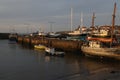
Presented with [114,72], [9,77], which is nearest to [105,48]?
[114,72]

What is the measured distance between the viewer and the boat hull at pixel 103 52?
1882 inches

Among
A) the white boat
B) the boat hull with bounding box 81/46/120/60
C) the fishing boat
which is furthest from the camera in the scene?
the fishing boat

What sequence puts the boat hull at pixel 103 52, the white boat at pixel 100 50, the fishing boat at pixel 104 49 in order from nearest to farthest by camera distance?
the boat hull at pixel 103 52, the white boat at pixel 100 50, the fishing boat at pixel 104 49

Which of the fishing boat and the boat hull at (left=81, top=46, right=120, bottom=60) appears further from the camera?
the fishing boat

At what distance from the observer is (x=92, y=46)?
179ft

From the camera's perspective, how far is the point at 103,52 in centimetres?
5028

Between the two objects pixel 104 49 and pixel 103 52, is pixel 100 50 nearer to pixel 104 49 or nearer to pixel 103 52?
pixel 103 52

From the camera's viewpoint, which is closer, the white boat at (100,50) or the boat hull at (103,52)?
the boat hull at (103,52)

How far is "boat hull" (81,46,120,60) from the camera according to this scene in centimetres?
4781

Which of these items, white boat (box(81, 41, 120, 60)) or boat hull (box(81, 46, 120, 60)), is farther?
white boat (box(81, 41, 120, 60))

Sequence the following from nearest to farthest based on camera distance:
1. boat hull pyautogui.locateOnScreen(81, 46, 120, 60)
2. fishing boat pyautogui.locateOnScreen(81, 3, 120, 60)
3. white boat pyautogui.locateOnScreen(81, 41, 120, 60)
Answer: boat hull pyautogui.locateOnScreen(81, 46, 120, 60)
white boat pyautogui.locateOnScreen(81, 41, 120, 60)
fishing boat pyautogui.locateOnScreen(81, 3, 120, 60)

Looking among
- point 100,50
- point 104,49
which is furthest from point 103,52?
point 100,50

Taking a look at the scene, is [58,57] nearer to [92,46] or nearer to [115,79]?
[92,46]

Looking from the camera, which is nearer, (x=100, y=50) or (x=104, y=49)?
(x=104, y=49)
